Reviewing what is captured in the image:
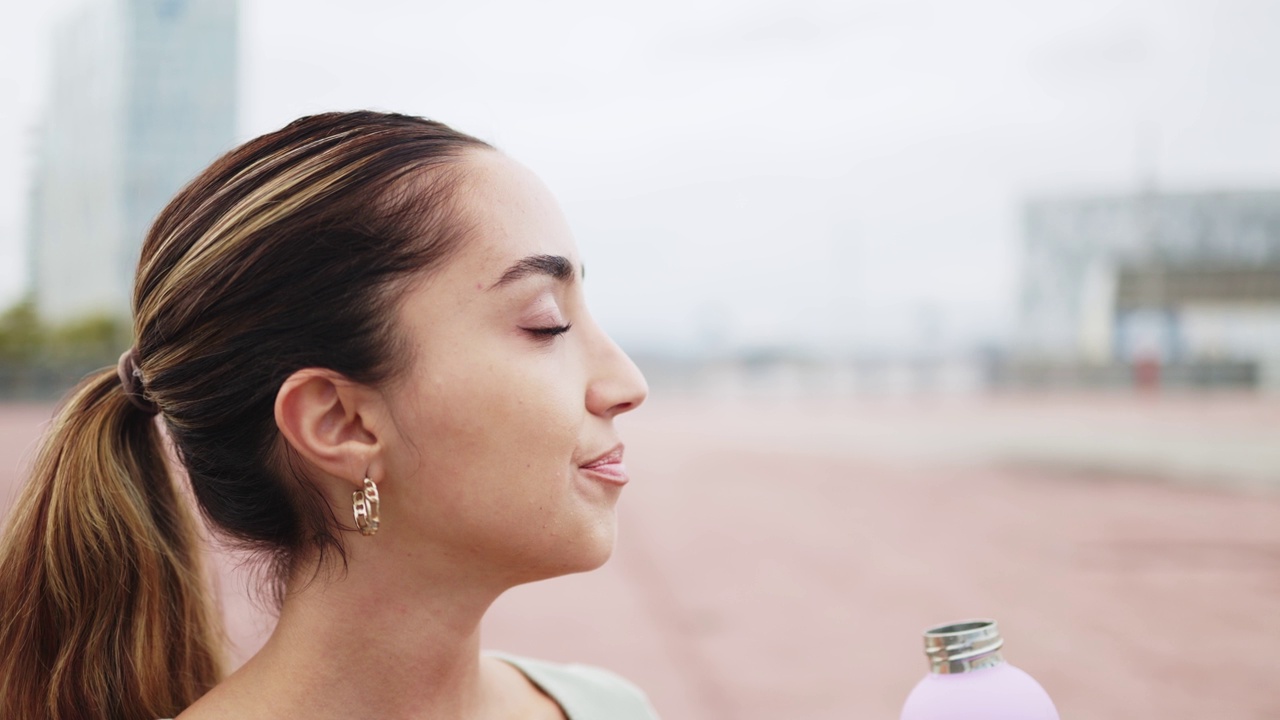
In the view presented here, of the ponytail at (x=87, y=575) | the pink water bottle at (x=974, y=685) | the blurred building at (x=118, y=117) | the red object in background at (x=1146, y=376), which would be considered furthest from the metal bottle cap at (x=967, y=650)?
the red object in background at (x=1146, y=376)

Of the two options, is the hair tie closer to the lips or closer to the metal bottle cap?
the lips

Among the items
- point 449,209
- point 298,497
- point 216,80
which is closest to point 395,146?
point 449,209

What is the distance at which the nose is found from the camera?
1.16 m

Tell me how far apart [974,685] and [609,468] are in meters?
0.45

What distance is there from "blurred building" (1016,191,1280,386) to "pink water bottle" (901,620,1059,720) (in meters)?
26.9

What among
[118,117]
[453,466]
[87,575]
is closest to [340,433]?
[453,466]

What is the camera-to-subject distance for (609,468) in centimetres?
117

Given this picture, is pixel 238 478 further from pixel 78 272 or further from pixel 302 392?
pixel 78 272

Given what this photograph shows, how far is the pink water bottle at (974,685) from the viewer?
0.91 m

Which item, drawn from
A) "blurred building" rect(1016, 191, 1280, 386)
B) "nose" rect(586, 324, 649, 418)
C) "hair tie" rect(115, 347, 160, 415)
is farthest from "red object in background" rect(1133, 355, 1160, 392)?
"hair tie" rect(115, 347, 160, 415)

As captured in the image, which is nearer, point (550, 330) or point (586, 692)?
point (550, 330)

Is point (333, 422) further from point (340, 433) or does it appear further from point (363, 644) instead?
point (363, 644)

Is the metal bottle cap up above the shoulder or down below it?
above

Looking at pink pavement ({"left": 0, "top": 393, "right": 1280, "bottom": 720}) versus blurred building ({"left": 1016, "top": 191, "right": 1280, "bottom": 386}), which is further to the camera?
blurred building ({"left": 1016, "top": 191, "right": 1280, "bottom": 386})
